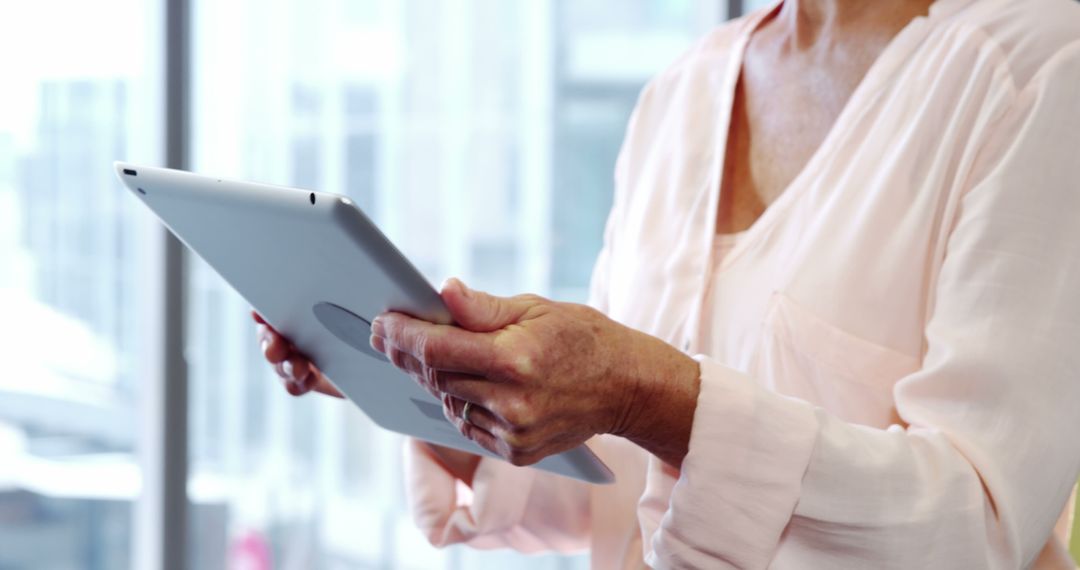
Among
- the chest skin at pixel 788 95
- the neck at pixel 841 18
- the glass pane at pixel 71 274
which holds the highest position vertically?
the neck at pixel 841 18

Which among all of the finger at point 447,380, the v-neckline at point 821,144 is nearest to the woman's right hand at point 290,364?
the finger at point 447,380

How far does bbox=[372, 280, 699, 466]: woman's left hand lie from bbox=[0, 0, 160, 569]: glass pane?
160cm

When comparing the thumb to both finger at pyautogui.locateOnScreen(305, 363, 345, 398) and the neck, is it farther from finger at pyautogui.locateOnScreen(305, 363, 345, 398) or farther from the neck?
the neck

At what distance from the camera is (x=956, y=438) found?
0.88 meters

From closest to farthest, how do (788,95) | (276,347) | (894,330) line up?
(894,330) → (276,347) → (788,95)

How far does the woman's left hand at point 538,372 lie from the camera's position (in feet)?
2.45

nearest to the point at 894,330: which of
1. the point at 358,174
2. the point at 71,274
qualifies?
the point at 358,174

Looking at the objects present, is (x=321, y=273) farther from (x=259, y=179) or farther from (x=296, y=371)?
(x=259, y=179)

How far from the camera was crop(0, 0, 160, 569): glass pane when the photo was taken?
215 cm

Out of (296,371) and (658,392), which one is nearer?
(658,392)

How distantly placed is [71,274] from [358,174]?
1.99ft

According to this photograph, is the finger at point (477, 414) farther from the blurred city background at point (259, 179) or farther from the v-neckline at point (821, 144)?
the blurred city background at point (259, 179)

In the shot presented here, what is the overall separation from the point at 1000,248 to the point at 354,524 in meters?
1.74

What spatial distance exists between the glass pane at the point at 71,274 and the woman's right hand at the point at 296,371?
1186 millimetres
